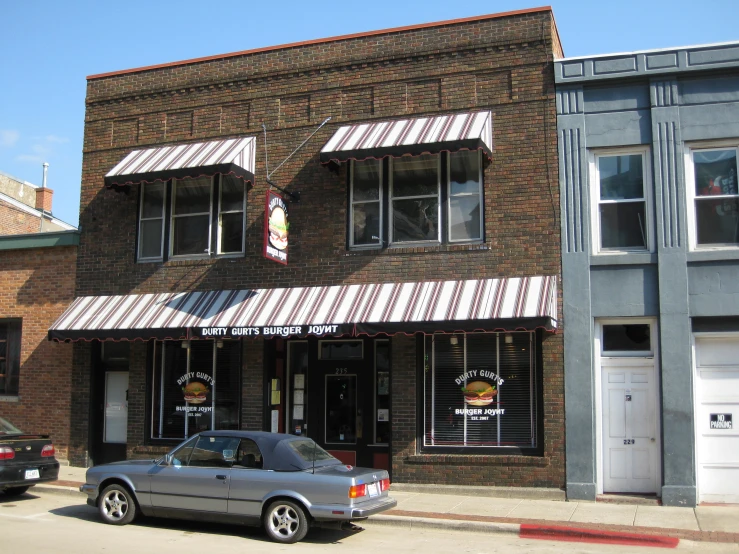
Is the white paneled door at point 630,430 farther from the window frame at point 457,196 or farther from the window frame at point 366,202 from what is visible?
the window frame at point 366,202

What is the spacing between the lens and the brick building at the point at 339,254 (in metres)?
13.7

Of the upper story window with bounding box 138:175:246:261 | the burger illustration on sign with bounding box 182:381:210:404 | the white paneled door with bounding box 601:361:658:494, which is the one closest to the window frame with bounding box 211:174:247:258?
the upper story window with bounding box 138:175:246:261

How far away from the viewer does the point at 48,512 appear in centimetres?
1209

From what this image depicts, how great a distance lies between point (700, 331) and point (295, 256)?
24.4ft

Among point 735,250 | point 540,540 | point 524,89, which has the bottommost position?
point 540,540

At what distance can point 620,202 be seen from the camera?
44.3 feet

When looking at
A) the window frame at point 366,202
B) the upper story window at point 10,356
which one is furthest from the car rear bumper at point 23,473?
the window frame at point 366,202

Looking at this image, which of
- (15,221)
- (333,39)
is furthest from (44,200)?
(333,39)

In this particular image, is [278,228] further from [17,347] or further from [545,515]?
[17,347]

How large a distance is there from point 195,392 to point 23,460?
381 cm

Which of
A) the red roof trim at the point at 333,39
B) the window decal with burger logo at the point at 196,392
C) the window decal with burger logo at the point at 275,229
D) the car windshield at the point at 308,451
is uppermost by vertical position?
the red roof trim at the point at 333,39

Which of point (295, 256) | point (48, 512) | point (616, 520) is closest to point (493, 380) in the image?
point (616, 520)

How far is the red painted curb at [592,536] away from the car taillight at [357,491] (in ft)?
7.93

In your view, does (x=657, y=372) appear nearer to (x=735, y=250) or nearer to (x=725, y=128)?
(x=735, y=250)
